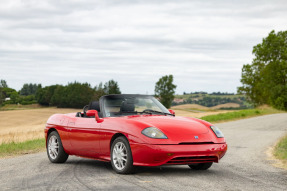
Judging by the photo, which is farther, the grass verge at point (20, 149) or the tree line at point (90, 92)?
the tree line at point (90, 92)

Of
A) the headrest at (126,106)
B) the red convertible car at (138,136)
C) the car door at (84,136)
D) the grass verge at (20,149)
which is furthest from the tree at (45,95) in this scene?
the headrest at (126,106)

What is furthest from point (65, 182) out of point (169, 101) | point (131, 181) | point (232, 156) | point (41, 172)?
point (169, 101)

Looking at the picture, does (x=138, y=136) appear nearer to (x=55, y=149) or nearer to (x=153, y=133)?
(x=153, y=133)

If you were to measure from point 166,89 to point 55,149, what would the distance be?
127 metres

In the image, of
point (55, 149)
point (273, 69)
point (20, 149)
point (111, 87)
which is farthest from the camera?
point (111, 87)

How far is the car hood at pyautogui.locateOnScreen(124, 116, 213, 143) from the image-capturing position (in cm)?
746

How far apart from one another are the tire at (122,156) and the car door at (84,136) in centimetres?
63

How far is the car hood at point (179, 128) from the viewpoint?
294 inches

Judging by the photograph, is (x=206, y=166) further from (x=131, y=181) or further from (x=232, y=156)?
(x=232, y=156)

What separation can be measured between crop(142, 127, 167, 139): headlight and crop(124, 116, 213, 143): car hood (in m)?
0.07

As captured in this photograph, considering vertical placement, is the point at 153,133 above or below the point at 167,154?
above

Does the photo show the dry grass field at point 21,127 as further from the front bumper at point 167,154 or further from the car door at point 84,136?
the front bumper at point 167,154

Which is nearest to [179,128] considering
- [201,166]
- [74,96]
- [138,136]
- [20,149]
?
[138,136]

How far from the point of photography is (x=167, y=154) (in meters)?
7.27
